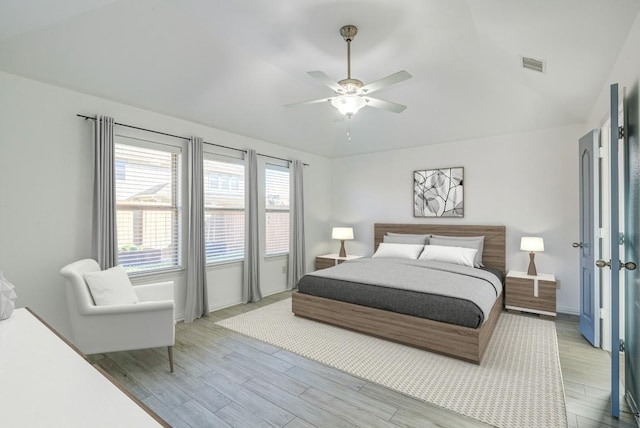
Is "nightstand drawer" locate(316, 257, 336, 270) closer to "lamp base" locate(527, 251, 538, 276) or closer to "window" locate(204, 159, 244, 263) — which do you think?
"window" locate(204, 159, 244, 263)

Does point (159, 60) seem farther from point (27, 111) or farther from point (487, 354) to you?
point (487, 354)

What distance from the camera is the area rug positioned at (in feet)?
7.15

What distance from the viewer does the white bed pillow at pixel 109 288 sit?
2.62 metres

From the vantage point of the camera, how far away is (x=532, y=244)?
4.10 m

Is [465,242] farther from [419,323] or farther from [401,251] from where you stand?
[419,323]

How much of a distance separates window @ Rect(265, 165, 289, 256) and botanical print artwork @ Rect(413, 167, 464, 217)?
88.3 inches

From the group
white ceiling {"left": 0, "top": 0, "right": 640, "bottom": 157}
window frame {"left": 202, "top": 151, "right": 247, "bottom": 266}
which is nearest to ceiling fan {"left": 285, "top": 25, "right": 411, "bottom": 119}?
white ceiling {"left": 0, "top": 0, "right": 640, "bottom": 157}

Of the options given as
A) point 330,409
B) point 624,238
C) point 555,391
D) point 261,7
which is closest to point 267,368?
point 330,409

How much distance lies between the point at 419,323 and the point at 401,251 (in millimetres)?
1840

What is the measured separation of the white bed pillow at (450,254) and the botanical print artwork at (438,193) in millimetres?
803

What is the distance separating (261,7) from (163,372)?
10.6 feet

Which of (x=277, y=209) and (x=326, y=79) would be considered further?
(x=277, y=209)

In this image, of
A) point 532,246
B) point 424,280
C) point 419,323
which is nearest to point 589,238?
point 532,246

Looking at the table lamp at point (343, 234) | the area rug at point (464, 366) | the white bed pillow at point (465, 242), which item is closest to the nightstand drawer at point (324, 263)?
the table lamp at point (343, 234)
